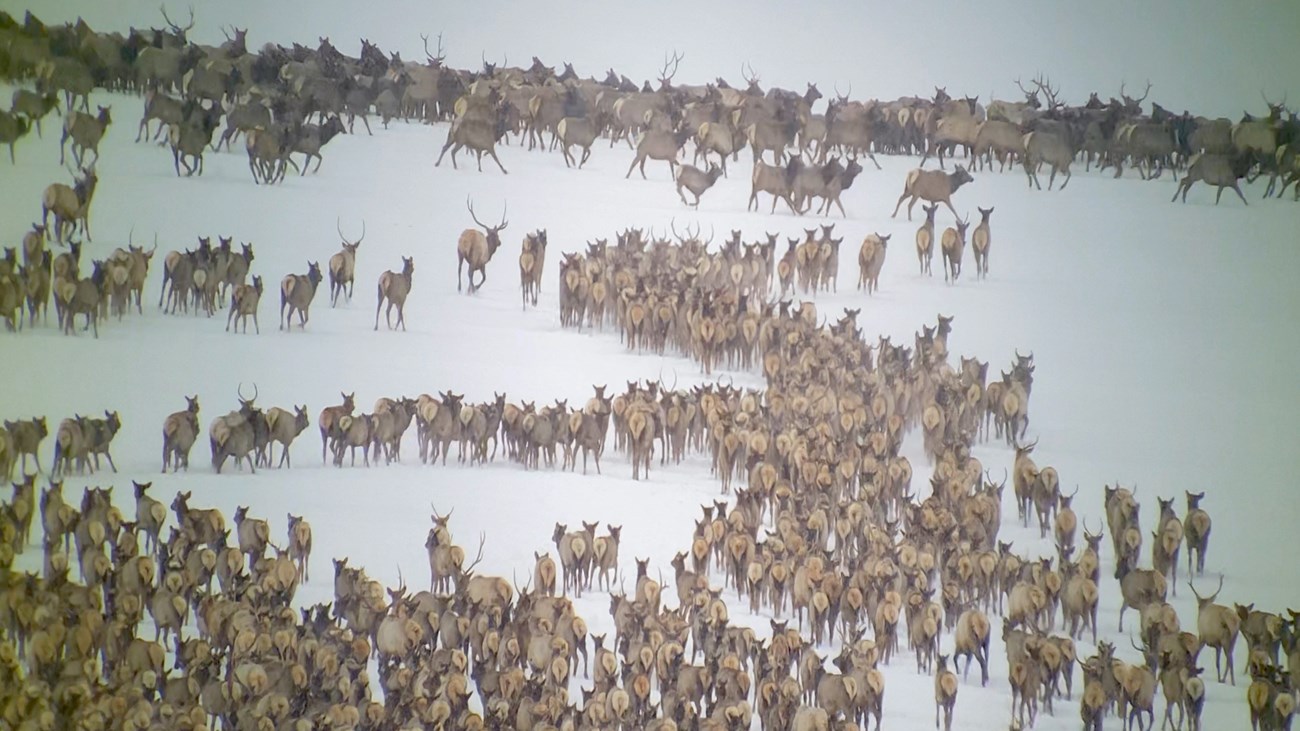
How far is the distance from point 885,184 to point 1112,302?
95 centimetres

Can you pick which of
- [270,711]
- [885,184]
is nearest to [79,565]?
[270,711]

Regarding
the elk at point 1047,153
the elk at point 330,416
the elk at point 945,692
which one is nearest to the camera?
the elk at point 945,692

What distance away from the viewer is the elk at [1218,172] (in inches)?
217

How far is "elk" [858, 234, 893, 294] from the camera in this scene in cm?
533

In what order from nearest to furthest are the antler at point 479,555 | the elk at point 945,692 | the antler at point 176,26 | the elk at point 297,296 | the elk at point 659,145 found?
the elk at point 945,692
the antler at point 479,555
the elk at point 297,296
the antler at point 176,26
the elk at point 659,145

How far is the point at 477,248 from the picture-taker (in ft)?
17.2

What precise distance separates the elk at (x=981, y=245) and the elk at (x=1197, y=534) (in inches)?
44.8

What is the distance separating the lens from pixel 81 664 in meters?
4.83

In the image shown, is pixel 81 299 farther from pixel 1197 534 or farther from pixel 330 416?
pixel 1197 534

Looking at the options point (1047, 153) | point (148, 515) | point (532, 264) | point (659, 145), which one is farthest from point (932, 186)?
point (148, 515)

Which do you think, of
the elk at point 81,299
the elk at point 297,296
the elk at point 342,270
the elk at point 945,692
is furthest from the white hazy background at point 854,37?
the elk at point 945,692

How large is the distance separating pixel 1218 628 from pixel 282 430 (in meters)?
3.36

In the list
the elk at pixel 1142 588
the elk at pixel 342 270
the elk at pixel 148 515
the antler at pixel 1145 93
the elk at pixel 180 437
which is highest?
the antler at pixel 1145 93

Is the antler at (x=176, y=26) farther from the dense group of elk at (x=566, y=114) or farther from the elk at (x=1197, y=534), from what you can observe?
the elk at (x=1197, y=534)
